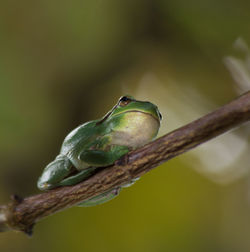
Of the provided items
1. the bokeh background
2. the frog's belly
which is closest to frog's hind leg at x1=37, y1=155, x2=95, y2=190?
the frog's belly

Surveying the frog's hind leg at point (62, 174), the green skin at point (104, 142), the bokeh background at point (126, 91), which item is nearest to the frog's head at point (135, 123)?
the green skin at point (104, 142)

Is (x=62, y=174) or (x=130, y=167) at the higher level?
(x=62, y=174)

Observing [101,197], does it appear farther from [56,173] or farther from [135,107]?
[135,107]

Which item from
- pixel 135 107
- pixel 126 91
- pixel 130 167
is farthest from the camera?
pixel 126 91

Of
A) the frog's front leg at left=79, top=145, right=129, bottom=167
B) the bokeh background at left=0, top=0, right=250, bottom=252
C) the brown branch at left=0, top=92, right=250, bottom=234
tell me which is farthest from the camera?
the bokeh background at left=0, top=0, right=250, bottom=252

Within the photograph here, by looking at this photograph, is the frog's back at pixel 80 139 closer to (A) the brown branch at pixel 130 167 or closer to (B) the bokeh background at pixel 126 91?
(A) the brown branch at pixel 130 167

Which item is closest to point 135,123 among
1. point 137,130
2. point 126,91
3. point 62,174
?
point 137,130

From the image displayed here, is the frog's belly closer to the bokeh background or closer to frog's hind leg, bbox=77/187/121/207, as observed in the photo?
frog's hind leg, bbox=77/187/121/207
